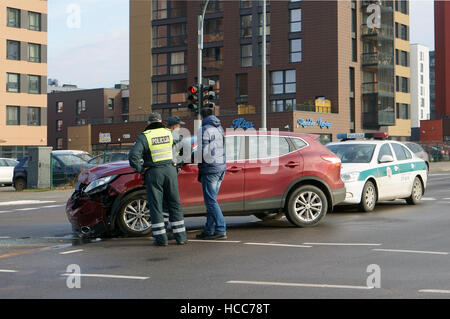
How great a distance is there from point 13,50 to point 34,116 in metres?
6.47

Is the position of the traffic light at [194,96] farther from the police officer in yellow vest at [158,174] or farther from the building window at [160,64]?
the building window at [160,64]

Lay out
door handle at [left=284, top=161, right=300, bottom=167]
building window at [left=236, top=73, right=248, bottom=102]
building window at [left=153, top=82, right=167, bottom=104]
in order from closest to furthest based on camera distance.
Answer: door handle at [left=284, top=161, right=300, bottom=167] < building window at [left=236, top=73, right=248, bottom=102] < building window at [left=153, top=82, right=167, bottom=104]

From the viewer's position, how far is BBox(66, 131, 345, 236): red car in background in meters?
10.6

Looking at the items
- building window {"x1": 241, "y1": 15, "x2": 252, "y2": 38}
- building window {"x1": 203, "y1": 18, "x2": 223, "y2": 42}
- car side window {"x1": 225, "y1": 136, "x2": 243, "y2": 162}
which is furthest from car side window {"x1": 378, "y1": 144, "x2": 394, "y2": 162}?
building window {"x1": 203, "y1": 18, "x2": 223, "y2": 42}

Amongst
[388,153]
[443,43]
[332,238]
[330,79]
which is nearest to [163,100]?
[330,79]

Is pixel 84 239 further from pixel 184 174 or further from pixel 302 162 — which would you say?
pixel 302 162

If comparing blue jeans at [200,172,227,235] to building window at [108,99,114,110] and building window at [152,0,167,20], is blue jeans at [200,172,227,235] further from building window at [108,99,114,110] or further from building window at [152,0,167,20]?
building window at [108,99,114,110]

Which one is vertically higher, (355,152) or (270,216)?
(355,152)

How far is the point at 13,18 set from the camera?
2464 inches

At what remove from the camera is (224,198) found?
11.1 m

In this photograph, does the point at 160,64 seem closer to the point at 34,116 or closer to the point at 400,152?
the point at 34,116

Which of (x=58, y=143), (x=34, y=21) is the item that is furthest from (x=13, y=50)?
(x=58, y=143)

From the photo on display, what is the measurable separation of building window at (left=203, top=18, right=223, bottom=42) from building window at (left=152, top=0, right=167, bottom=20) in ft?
18.9

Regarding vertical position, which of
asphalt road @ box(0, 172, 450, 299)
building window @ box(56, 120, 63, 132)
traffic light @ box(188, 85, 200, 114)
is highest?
building window @ box(56, 120, 63, 132)
